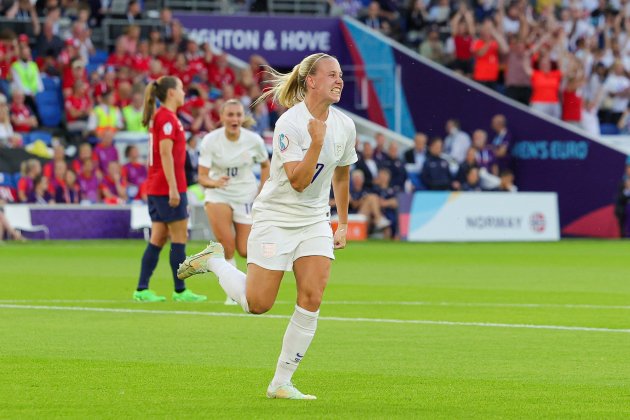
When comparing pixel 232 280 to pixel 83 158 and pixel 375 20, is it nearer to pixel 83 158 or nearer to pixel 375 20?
pixel 83 158

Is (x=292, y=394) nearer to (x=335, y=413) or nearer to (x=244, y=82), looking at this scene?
(x=335, y=413)

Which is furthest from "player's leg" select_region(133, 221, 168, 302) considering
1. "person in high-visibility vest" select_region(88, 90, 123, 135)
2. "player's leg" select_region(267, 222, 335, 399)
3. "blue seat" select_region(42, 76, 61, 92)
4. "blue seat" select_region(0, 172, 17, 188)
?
"blue seat" select_region(42, 76, 61, 92)

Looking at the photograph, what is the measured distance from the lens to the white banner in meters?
31.7

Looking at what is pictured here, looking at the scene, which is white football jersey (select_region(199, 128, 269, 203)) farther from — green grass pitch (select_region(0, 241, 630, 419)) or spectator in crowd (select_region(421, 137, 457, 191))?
spectator in crowd (select_region(421, 137, 457, 191))

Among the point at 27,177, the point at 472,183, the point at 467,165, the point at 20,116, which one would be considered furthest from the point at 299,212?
the point at 467,165

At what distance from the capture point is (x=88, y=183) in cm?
3066

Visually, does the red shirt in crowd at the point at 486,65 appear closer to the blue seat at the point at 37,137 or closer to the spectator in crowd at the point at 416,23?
the spectator in crowd at the point at 416,23

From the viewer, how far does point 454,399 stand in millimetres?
8852

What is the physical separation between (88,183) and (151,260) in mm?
14961

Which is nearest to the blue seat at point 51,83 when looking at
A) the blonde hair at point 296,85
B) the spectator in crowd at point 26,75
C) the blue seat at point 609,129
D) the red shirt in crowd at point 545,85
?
the spectator in crowd at point 26,75

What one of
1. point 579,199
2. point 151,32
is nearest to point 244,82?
point 151,32

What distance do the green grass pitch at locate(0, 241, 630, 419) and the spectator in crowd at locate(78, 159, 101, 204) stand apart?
29.8 feet

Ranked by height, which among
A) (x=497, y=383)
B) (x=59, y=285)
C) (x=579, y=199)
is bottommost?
(x=579, y=199)

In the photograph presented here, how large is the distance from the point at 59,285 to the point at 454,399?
10634mm
